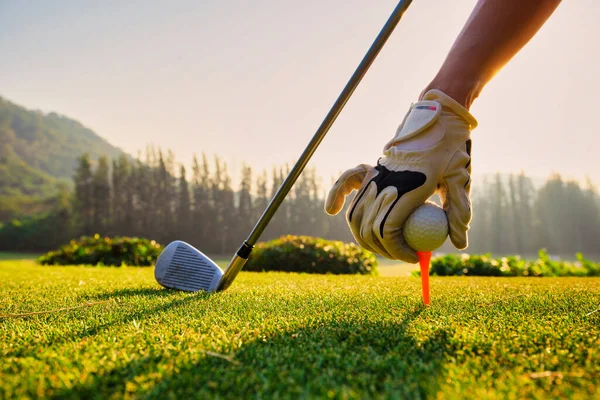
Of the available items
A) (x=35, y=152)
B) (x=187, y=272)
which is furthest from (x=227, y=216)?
(x=35, y=152)

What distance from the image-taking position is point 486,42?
1802 millimetres

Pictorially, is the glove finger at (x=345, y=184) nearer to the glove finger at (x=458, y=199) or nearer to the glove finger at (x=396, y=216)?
the glove finger at (x=396, y=216)

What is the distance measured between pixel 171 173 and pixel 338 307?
A: 42.9 m

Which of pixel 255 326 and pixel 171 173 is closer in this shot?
pixel 255 326

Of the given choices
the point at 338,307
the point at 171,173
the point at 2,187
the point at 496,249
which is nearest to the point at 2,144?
the point at 2,187

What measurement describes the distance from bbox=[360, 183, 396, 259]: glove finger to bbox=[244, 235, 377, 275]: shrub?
684 centimetres

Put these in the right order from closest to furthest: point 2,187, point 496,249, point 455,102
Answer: point 455,102 → point 496,249 → point 2,187

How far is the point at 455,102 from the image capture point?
1884 mm

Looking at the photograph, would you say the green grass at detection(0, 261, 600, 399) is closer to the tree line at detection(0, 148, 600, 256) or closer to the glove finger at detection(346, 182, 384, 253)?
the glove finger at detection(346, 182, 384, 253)

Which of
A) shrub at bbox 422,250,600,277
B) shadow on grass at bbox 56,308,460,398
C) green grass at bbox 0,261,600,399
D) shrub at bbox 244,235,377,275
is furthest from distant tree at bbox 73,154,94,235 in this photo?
shadow on grass at bbox 56,308,460,398

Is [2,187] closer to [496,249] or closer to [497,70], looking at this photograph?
[496,249]

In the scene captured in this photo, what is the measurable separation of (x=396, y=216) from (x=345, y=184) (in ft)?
1.10

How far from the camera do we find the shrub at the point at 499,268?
8.27 metres

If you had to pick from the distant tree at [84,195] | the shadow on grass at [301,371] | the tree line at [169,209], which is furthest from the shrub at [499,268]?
the distant tree at [84,195]
